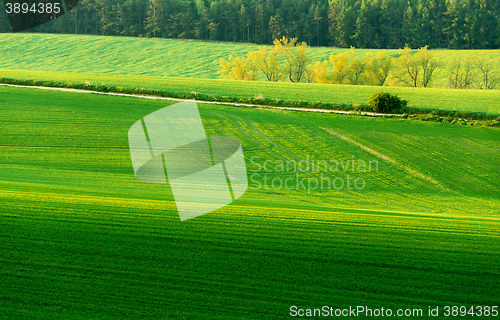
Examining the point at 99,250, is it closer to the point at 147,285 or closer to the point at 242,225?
the point at 147,285

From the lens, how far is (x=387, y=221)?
10.9m

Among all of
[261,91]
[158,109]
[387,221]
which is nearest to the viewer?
[387,221]

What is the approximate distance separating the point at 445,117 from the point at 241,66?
141ft

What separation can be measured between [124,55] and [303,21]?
170 ft

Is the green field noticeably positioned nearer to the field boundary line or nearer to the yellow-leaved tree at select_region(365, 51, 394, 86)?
the field boundary line

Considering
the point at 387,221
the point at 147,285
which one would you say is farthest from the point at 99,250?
the point at 387,221

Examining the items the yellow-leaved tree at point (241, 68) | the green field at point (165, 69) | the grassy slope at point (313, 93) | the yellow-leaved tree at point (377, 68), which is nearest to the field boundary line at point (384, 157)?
the green field at point (165, 69)

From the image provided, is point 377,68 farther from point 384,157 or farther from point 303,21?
point 303,21

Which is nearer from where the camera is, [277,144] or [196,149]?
[196,149]

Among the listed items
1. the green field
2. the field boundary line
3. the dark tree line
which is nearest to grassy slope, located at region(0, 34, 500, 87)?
the green field

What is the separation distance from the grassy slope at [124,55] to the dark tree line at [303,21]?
51.1 ft

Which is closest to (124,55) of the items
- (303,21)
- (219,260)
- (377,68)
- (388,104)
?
(303,21)

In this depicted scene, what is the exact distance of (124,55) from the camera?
294 feet

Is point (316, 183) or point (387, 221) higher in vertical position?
point (387, 221)
